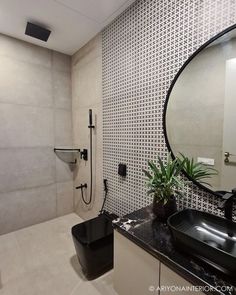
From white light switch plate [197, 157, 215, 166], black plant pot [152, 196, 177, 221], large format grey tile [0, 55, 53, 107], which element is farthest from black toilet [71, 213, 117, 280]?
large format grey tile [0, 55, 53, 107]

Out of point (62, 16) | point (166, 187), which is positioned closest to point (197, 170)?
point (166, 187)

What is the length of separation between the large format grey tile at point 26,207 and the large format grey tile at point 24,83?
114cm

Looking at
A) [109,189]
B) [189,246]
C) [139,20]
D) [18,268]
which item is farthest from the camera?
[109,189]

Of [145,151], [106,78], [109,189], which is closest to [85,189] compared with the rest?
[109,189]

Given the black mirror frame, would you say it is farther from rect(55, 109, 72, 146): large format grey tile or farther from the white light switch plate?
rect(55, 109, 72, 146): large format grey tile

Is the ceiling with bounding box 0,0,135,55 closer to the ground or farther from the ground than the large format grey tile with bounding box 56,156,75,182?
farther from the ground

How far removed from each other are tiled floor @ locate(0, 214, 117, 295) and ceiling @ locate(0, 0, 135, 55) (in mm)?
2352

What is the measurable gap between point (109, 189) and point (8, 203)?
1.26m

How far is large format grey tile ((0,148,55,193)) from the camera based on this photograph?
2.10 metres

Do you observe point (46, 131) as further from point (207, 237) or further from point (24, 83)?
point (207, 237)

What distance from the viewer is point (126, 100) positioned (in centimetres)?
169

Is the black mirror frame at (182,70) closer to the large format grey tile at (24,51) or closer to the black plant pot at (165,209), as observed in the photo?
the black plant pot at (165,209)

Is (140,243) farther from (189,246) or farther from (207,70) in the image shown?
(207,70)

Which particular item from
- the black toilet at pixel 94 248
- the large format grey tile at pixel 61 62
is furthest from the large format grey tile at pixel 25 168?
the large format grey tile at pixel 61 62
